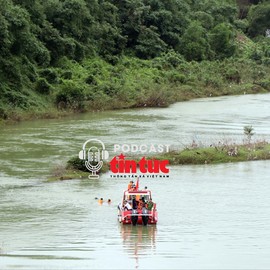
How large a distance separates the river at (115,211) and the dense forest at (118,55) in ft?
21.3

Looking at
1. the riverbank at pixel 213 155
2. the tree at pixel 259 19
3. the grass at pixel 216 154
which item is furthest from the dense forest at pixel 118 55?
A: the grass at pixel 216 154

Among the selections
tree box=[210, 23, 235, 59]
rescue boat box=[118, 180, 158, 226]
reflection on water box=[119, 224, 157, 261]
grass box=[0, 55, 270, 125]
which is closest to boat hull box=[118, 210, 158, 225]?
rescue boat box=[118, 180, 158, 226]

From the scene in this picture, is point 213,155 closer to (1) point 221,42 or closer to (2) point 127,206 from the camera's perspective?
(2) point 127,206

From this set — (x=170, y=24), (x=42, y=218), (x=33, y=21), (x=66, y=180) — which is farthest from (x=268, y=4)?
(x=42, y=218)

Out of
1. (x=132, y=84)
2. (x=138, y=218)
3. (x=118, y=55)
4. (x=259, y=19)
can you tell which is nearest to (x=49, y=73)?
(x=132, y=84)

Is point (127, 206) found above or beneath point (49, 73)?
beneath

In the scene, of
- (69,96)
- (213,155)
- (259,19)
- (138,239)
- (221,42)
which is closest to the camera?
(138,239)

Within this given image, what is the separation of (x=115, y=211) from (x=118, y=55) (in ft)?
119

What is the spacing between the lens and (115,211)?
2200 centimetres

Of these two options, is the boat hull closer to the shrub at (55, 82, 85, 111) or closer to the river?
the river

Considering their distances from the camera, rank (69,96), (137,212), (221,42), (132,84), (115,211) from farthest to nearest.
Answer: (221,42), (132,84), (69,96), (115,211), (137,212)

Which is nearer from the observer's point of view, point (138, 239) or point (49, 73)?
point (138, 239)

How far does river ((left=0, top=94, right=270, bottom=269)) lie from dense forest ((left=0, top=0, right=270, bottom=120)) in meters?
6.48

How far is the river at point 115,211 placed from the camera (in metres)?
17.3
